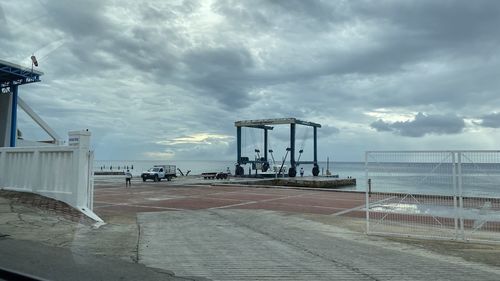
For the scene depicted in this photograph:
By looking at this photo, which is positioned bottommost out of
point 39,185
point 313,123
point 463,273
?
point 463,273

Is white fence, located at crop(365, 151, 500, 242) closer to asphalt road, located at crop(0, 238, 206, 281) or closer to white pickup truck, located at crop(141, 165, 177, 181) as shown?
asphalt road, located at crop(0, 238, 206, 281)

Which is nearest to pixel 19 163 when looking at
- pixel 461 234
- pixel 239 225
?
pixel 239 225

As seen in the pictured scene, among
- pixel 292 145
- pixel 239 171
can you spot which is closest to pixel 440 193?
pixel 239 171

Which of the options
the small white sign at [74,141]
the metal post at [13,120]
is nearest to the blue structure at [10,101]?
the metal post at [13,120]

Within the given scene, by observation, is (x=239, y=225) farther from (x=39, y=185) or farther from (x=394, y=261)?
(x=39, y=185)

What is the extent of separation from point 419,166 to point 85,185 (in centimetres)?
966

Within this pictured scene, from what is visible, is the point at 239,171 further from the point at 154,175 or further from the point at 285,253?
the point at 285,253

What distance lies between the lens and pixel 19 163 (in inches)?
623

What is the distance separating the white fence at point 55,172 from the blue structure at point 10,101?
3931 cm

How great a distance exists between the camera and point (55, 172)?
14250 millimetres

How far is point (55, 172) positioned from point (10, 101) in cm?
4613

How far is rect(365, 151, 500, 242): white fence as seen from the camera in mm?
10125

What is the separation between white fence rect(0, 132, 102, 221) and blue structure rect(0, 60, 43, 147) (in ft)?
129

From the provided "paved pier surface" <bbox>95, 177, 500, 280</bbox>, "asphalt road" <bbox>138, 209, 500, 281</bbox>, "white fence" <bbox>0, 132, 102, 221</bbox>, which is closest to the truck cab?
"white fence" <bbox>0, 132, 102, 221</bbox>
